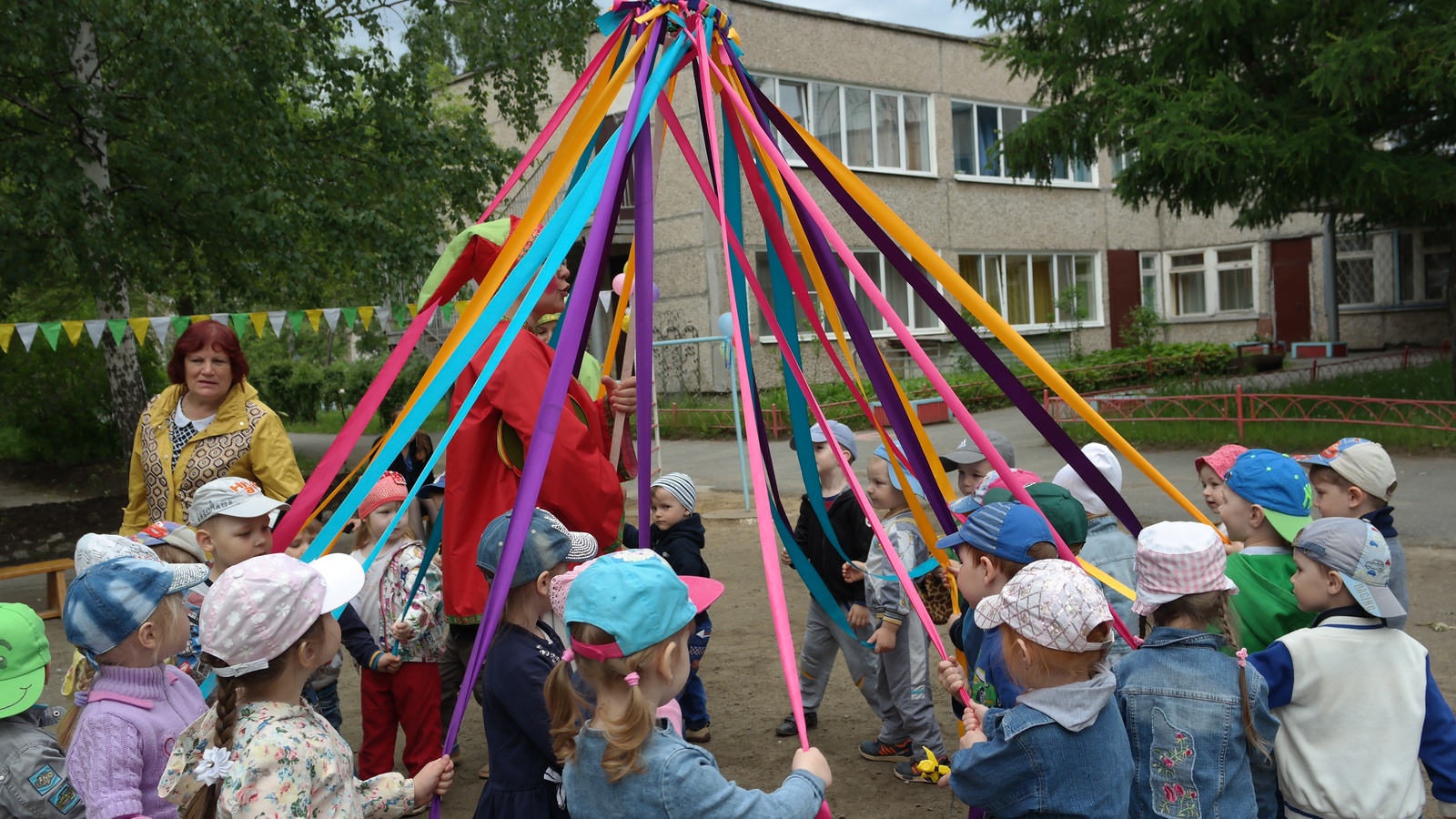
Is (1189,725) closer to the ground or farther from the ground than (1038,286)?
closer to the ground

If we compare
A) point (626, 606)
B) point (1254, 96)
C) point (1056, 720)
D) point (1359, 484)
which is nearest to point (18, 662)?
point (626, 606)

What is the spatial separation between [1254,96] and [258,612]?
473 inches

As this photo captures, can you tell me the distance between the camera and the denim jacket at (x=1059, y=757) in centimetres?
198

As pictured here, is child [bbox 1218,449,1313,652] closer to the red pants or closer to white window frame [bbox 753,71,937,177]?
the red pants

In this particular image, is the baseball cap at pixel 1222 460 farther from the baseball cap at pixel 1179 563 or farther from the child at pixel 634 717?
the child at pixel 634 717

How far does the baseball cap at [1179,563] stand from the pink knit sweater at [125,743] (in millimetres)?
2200

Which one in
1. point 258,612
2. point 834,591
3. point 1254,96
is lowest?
point 834,591

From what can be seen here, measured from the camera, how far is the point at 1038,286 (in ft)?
70.1

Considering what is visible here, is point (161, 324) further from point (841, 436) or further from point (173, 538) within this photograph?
point (841, 436)

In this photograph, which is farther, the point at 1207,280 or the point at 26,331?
the point at 1207,280

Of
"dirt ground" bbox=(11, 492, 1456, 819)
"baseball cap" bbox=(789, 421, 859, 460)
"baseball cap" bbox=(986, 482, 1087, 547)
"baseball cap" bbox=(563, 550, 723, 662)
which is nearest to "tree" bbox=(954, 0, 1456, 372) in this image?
"dirt ground" bbox=(11, 492, 1456, 819)

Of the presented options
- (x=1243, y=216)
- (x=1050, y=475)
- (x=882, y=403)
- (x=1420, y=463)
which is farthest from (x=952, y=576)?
(x=1243, y=216)

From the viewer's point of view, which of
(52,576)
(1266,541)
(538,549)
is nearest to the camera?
(538,549)

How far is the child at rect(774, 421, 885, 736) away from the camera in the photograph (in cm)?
405
